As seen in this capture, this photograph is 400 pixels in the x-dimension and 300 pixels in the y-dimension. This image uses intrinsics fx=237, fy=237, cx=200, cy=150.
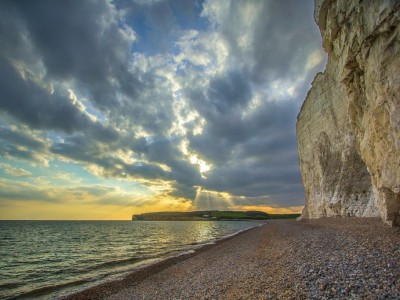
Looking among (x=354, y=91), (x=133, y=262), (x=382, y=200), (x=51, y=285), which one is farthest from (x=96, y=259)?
(x=354, y=91)

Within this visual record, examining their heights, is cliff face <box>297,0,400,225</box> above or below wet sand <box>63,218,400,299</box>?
above

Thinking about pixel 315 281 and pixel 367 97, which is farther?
pixel 367 97

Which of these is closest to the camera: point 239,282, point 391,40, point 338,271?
point 338,271

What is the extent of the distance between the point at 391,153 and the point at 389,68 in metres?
4.67

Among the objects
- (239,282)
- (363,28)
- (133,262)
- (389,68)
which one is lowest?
(133,262)

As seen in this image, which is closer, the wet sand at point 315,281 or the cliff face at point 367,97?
the wet sand at point 315,281

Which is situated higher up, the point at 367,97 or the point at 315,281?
the point at 367,97

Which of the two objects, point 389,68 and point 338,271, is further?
point 389,68

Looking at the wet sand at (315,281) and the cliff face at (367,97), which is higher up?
the cliff face at (367,97)

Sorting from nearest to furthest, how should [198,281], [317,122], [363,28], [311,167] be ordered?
1. [198,281]
2. [363,28]
3. [317,122]
4. [311,167]

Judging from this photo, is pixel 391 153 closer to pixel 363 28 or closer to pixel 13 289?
pixel 363 28

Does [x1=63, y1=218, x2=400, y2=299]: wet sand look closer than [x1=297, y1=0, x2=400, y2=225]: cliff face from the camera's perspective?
Yes

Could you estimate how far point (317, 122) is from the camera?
128 feet

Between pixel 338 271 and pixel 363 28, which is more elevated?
pixel 363 28
